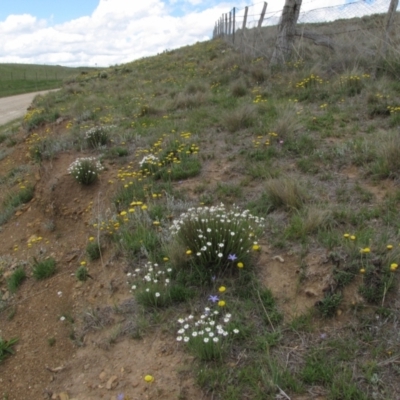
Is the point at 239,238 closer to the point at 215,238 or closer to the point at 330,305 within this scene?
the point at 215,238

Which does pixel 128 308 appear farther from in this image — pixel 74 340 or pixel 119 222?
pixel 119 222

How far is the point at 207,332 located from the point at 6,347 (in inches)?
74.0

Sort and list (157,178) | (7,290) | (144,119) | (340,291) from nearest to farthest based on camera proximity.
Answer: (340,291), (7,290), (157,178), (144,119)

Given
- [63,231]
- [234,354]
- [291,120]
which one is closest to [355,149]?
[291,120]

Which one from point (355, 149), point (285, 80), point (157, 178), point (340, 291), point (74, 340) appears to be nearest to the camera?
point (340, 291)

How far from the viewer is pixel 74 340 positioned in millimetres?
3305

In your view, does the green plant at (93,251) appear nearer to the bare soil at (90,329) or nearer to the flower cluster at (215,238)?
the bare soil at (90,329)

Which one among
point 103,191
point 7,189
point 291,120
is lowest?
point 7,189

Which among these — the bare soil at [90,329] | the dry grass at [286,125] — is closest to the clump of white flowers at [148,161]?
the bare soil at [90,329]

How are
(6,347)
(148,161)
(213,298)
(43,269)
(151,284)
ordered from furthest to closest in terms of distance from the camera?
(148,161) < (43,269) < (6,347) < (151,284) < (213,298)

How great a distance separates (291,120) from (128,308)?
13.0 ft

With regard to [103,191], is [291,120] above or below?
above

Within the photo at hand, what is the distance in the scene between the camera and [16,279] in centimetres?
432

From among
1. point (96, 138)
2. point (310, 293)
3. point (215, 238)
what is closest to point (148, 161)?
point (96, 138)
